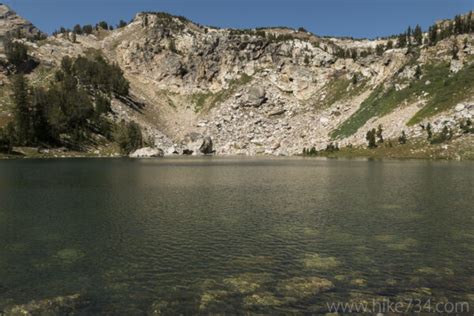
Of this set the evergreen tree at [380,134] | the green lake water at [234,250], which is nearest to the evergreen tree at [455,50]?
the evergreen tree at [380,134]

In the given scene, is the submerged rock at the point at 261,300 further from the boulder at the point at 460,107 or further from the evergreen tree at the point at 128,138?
the evergreen tree at the point at 128,138

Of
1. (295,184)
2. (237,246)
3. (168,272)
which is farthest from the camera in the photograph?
(295,184)

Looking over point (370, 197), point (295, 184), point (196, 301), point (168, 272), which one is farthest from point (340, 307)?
point (295, 184)

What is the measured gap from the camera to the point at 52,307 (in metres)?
17.8

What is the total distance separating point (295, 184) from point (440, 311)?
1785 inches

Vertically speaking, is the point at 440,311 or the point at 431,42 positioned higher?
the point at 431,42

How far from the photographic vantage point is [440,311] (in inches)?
682

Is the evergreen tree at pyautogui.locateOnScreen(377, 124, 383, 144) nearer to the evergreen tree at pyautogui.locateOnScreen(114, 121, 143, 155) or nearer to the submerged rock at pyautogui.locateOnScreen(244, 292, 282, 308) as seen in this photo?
the evergreen tree at pyautogui.locateOnScreen(114, 121, 143, 155)

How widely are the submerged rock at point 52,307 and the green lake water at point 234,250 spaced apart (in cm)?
54

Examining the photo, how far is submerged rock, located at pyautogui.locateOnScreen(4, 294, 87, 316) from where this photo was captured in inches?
682

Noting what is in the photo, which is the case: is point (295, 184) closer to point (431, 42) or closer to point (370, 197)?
point (370, 197)

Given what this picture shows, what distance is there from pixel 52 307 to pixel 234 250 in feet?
40.1

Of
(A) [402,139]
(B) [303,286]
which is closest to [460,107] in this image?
(A) [402,139]

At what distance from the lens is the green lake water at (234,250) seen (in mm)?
19172
